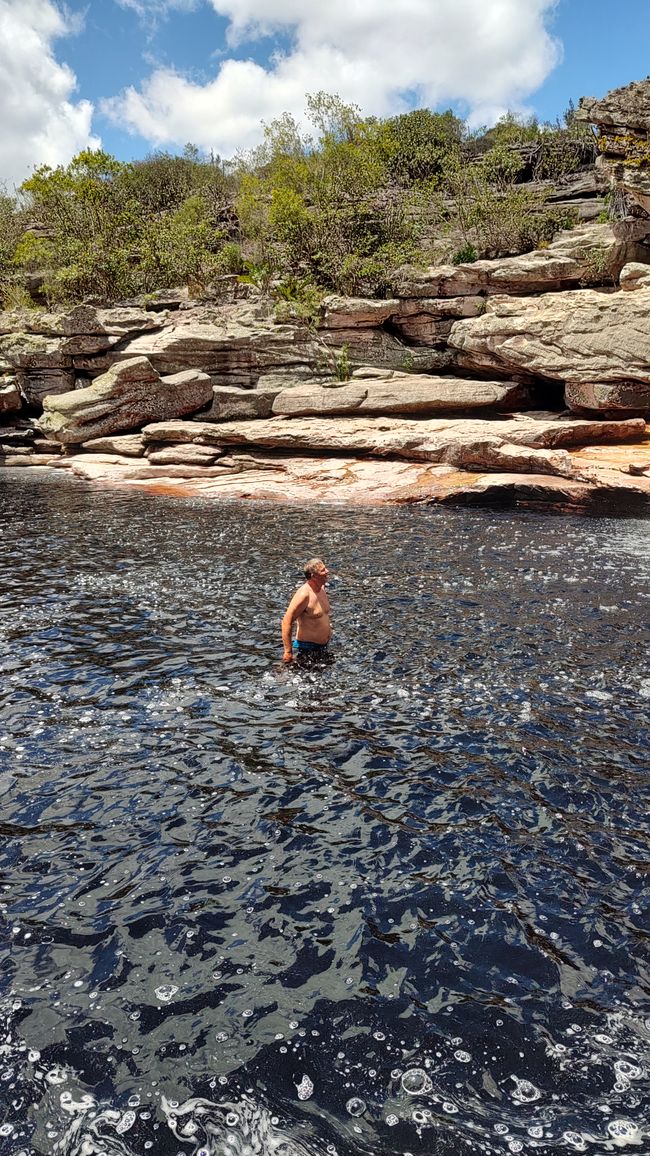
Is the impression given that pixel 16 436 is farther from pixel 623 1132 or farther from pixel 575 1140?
pixel 623 1132

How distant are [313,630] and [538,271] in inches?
1117

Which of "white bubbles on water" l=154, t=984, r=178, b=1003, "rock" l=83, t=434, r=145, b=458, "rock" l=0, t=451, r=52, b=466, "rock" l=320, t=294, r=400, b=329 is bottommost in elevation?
"white bubbles on water" l=154, t=984, r=178, b=1003

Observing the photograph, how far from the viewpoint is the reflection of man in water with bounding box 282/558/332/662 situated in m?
11.0

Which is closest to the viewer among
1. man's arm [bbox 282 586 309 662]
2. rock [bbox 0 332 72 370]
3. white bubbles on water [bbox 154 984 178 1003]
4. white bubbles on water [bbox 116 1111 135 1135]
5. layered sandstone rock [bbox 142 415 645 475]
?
white bubbles on water [bbox 116 1111 135 1135]

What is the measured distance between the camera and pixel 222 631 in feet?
41.8

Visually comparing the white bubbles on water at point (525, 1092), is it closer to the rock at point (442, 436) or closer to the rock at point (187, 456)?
the rock at point (442, 436)

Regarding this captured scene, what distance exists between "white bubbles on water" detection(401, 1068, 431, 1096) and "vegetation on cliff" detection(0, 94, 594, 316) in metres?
35.9

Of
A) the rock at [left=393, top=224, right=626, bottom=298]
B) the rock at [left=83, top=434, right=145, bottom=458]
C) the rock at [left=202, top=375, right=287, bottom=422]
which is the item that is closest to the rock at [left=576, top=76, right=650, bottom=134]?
the rock at [left=393, top=224, right=626, bottom=298]

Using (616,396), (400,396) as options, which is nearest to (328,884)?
(616,396)

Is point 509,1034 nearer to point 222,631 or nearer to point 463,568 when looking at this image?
point 222,631

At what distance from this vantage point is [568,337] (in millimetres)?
27609

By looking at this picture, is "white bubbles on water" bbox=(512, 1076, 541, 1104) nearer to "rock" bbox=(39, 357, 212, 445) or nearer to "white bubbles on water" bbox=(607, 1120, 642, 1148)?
"white bubbles on water" bbox=(607, 1120, 642, 1148)

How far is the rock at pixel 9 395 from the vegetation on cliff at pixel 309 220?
11613 mm

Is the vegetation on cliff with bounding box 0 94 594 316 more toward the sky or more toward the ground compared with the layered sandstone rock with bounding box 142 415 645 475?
more toward the sky
